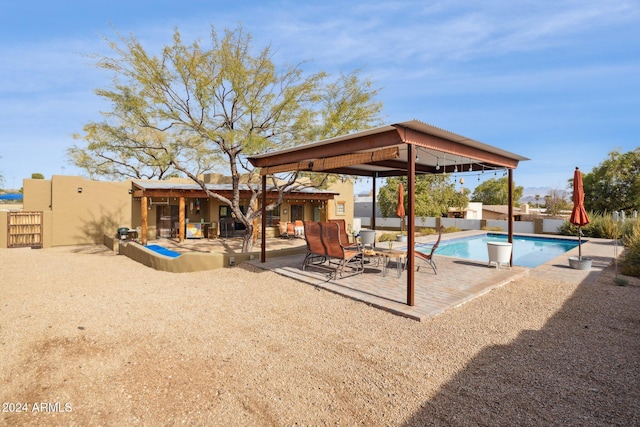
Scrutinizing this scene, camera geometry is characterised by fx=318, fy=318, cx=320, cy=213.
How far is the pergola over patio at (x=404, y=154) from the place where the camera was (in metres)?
5.15

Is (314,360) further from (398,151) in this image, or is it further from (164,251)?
(164,251)

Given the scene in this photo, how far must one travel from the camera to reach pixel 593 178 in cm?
2152

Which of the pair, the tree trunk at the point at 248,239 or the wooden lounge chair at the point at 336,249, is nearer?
the wooden lounge chair at the point at 336,249

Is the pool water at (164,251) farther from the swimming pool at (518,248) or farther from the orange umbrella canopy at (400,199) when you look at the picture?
the swimming pool at (518,248)

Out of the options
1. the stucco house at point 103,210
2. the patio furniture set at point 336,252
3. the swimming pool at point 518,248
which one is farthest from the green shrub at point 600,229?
the patio furniture set at point 336,252

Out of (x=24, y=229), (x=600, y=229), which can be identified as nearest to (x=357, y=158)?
(x=24, y=229)

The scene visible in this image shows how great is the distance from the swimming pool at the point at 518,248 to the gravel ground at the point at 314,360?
6379 mm

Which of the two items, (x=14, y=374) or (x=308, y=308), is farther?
(x=308, y=308)

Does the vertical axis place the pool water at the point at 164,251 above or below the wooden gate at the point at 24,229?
below

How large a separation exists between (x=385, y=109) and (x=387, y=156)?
21.0ft

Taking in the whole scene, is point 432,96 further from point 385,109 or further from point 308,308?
point 308,308

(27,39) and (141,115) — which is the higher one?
(27,39)

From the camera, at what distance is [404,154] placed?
8305mm

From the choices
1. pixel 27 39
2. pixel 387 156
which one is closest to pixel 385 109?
pixel 387 156
